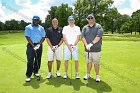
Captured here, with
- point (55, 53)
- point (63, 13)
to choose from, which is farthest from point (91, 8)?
point (55, 53)

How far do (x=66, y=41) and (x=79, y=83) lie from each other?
1.60 m

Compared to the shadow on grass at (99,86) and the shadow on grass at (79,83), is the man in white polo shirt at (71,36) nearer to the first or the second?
the shadow on grass at (79,83)

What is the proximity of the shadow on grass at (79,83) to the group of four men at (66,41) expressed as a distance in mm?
236

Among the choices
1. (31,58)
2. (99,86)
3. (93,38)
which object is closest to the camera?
(99,86)

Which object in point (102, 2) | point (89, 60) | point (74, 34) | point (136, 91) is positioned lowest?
point (136, 91)

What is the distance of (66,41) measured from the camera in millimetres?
9906

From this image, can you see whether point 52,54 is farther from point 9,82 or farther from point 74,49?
point 9,82

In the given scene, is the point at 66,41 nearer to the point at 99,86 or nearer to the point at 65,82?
the point at 65,82

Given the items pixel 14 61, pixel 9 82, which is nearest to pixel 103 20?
pixel 14 61

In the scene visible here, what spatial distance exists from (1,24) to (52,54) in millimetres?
73019

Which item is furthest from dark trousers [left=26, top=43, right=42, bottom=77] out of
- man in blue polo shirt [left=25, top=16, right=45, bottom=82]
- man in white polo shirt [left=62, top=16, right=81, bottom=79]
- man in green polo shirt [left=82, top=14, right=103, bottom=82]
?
man in green polo shirt [left=82, top=14, right=103, bottom=82]

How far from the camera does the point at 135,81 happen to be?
955cm

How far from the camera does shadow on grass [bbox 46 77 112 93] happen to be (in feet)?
28.1

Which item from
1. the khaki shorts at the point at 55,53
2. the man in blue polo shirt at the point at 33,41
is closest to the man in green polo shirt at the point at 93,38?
the khaki shorts at the point at 55,53
